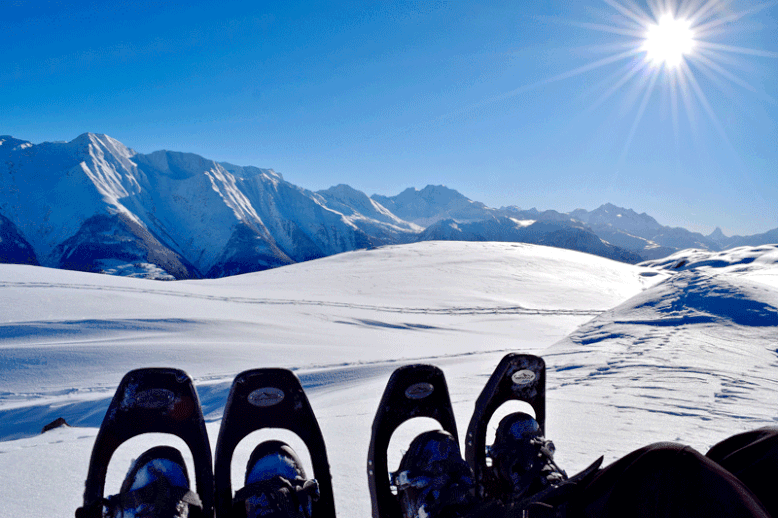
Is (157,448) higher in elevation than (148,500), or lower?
higher

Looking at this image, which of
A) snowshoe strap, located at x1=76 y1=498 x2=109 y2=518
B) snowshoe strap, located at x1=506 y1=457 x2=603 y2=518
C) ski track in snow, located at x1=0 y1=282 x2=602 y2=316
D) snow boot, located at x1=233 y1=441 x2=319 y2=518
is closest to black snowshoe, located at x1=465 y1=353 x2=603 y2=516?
snowshoe strap, located at x1=506 y1=457 x2=603 y2=518

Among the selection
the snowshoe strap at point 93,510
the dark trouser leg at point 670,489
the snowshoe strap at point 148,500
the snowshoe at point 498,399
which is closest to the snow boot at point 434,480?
the snowshoe at point 498,399

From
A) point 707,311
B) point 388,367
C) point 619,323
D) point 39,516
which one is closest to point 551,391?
point 388,367

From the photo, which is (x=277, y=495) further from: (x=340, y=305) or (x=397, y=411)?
(x=340, y=305)

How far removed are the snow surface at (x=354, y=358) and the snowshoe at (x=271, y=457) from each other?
25 centimetres

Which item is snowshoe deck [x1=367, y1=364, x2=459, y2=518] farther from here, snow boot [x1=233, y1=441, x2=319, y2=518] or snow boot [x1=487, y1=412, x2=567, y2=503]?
snow boot [x1=233, y1=441, x2=319, y2=518]

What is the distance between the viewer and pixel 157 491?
1.73 meters

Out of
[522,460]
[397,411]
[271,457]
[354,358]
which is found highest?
[397,411]

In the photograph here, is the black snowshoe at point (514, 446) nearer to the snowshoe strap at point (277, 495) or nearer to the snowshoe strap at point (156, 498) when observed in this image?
the snowshoe strap at point (277, 495)

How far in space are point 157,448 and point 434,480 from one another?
4.49 ft

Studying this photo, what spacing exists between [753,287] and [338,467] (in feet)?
37.0

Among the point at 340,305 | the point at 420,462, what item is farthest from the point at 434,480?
the point at 340,305

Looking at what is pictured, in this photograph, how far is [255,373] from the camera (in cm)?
221

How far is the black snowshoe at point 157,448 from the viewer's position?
1753mm
